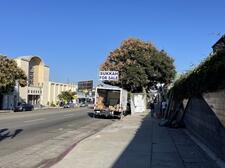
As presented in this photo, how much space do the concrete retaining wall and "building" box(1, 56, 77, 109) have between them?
6776 centimetres

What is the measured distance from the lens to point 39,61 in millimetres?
101625

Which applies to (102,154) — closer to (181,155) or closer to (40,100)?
(181,155)

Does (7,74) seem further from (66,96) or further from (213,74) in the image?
(66,96)

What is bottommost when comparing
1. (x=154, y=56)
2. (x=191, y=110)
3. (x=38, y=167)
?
(x=38, y=167)

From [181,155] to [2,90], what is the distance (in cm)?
5356

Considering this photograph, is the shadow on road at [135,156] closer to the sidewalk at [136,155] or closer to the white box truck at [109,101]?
the sidewalk at [136,155]

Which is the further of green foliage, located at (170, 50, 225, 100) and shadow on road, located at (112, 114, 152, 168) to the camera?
shadow on road, located at (112, 114, 152, 168)

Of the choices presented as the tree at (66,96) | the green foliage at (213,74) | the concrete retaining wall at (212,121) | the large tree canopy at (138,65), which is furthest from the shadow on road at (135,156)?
the tree at (66,96)

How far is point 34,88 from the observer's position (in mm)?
99000

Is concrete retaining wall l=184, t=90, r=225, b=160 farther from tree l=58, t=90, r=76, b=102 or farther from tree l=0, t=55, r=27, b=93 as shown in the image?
tree l=58, t=90, r=76, b=102

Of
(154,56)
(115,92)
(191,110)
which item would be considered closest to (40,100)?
(154,56)

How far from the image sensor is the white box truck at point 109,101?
141ft

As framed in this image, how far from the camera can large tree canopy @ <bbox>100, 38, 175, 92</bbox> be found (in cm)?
5978

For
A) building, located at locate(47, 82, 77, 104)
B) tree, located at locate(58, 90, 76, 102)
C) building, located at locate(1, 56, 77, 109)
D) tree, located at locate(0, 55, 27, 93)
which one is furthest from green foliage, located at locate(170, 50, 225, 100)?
tree, located at locate(58, 90, 76, 102)
